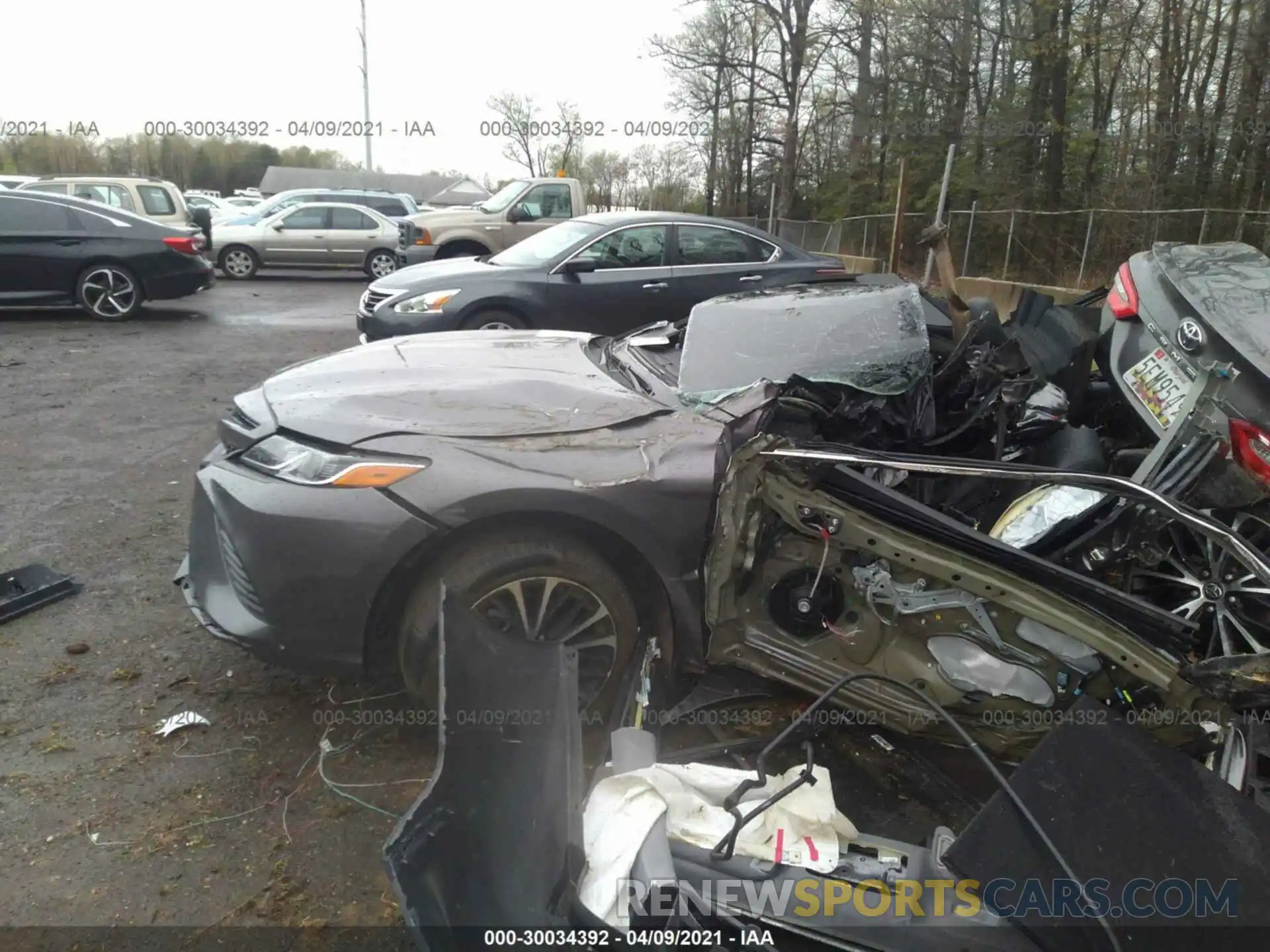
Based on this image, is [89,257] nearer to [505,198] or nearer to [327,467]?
[505,198]

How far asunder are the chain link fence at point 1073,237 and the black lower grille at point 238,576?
1041 centimetres

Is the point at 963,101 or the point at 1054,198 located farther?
the point at 963,101

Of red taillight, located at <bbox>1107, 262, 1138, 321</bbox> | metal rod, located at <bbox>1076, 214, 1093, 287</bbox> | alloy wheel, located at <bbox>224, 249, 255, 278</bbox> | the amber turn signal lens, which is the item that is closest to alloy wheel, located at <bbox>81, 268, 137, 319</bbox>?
alloy wheel, located at <bbox>224, 249, 255, 278</bbox>

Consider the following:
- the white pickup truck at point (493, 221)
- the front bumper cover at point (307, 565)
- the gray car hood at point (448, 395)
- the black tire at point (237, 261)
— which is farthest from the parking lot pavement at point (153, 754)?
the black tire at point (237, 261)

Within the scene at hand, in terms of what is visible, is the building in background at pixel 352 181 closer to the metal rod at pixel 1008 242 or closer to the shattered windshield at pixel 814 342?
the metal rod at pixel 1008 242

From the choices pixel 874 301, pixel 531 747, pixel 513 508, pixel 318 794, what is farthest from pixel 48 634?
pixel 874 301

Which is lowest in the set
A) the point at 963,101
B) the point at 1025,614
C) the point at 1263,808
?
the point at 1263,808

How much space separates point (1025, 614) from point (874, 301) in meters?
1.53

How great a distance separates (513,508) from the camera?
2.55 m

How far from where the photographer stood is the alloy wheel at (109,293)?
10047 mm

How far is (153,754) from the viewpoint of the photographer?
2.73m

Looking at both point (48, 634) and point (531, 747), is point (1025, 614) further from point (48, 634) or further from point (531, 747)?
point (48, 634)

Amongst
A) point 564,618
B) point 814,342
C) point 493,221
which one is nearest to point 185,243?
point 493,221

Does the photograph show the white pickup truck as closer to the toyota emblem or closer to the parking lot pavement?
the parking lot pavement
